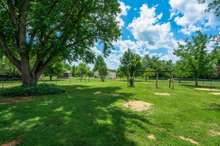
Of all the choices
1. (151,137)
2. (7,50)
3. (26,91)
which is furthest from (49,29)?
(151,137)

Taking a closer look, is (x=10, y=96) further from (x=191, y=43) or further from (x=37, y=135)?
(x=191, y=43)

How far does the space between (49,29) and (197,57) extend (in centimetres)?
2159

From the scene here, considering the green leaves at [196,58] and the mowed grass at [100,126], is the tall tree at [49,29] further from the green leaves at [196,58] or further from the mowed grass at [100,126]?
the green leaves at [196,58]

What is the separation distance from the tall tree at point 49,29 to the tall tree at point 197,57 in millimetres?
14740

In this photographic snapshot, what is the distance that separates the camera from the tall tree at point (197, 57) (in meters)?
29.0

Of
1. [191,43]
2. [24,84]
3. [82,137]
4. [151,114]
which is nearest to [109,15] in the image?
[24,84]

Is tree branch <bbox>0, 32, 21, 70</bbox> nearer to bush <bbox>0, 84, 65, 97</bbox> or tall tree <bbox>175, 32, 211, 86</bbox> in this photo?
bush <bbox>0, 84, 65, 97</bbox>

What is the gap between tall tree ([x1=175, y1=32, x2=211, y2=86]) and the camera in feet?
95.0

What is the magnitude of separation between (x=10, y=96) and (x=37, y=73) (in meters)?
4.48

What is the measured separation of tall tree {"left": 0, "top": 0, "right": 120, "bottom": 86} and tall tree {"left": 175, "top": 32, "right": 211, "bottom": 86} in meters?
14.7

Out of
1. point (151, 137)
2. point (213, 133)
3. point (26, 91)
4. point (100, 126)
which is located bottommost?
point (213, 133)

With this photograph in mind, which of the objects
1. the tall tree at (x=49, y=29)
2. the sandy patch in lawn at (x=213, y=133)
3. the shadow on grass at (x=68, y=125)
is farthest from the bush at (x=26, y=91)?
the sandy patch in lawn at (x=213, y=133)

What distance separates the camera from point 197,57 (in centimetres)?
2931

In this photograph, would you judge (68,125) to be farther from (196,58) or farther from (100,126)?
(196,58)
